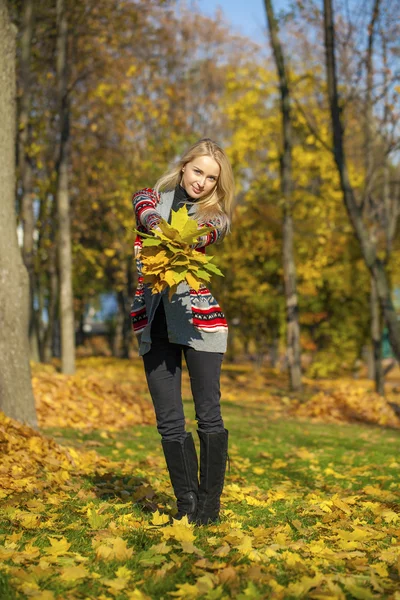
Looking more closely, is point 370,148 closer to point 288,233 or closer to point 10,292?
point 288,233

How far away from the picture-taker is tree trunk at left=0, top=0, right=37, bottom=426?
6.66m

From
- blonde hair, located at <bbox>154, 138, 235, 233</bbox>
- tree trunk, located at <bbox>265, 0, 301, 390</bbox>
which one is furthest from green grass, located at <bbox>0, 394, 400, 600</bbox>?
tree trunk, located at <bbox>265, 0, 301, 390</bbox>

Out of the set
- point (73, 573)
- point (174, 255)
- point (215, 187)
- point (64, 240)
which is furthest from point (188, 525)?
point (64, 240)

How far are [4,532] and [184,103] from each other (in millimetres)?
24360

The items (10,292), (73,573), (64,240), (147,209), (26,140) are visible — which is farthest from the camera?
(26,140)

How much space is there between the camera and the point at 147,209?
12.1 feet

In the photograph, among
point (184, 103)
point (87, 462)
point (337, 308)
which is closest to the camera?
point (87, 462)

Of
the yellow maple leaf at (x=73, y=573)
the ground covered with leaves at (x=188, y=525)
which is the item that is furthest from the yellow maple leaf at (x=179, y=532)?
the yellow maple leaf at (x=73, y=573)

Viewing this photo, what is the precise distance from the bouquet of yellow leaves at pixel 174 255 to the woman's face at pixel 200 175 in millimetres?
422

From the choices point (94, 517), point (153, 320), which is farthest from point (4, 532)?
point (153, 320)

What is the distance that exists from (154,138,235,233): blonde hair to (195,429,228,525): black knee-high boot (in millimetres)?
1218

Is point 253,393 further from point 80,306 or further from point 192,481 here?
point 80,306

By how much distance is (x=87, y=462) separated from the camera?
6.02 m

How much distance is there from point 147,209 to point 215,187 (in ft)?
1.64
